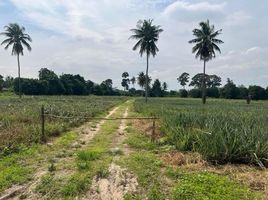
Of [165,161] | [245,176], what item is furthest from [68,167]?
[245,176]

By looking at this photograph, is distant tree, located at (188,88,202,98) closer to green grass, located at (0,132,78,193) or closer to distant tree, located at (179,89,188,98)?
distant tree, located at (179,89,188,98)

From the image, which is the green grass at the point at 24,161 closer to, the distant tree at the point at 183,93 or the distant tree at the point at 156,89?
the distant tree at the point at 183,93

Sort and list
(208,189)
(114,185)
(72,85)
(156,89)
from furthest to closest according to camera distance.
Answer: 1. (156,89)
2. (72,85)
3. (114,185)
4. (208,189)

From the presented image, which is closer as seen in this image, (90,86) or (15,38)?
(15,38)

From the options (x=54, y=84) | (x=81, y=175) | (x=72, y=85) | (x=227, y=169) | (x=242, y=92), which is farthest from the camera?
(x=72, y=85)

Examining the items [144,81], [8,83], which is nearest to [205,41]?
[144,81]

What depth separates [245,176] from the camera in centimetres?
820

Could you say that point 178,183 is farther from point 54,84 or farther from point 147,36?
point 54,84

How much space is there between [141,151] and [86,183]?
4236 mm

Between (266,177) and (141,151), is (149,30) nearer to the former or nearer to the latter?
(141,151)

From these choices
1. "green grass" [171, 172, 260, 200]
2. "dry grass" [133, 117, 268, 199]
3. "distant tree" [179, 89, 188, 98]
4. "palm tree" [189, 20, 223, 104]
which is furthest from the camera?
"distant tree" [179, 89, 188, 98]

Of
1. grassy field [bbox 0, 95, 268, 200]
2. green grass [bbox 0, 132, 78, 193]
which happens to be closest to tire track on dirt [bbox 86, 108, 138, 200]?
grassy field [bbox 0, 95, 268, 200]

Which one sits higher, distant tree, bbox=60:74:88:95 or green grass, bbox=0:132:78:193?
distant tree, bbox=60:74:88:95

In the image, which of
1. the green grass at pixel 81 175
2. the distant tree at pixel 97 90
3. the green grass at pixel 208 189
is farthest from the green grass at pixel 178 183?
the distant tree at pixel 97 90
